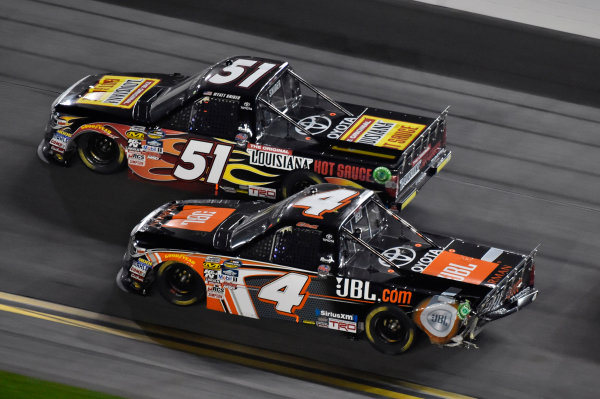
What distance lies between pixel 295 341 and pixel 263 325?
46 centimetres

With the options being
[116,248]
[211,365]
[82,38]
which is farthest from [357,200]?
[82,38]

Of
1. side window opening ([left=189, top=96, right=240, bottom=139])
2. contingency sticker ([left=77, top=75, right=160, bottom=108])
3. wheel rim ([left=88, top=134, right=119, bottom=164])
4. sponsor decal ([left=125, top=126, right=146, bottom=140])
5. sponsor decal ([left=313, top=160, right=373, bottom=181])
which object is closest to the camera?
sponsor decal ([left=313, top=160, right=373, bottom=181])

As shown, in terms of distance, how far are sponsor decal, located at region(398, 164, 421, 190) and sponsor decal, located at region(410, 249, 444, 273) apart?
198 cm

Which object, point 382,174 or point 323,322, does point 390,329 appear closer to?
point 323,322

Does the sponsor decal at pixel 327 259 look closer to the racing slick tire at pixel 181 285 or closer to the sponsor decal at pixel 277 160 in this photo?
the racing slick tire at pixel 181 285

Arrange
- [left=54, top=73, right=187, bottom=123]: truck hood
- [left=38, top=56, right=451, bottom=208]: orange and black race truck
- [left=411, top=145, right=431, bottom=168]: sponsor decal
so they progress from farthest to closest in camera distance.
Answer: [left=54, top=73, right=187, bottom=123]: truck hood < [left=411, top=145, right=431, bottom=168]: sponsor decal < [left=38, top=56, right=451, bottom=208]: orange and black race truck

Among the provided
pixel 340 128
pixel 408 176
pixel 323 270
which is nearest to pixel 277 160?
pixel 340 128

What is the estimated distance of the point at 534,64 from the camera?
1912cm

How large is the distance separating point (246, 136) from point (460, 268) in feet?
13.1

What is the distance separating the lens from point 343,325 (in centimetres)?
1180

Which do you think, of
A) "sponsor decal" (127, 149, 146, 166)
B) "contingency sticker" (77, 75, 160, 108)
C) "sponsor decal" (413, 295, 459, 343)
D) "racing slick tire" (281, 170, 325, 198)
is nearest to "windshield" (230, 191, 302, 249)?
Answer: "racing slick tire" (281, 170, 325, 198)

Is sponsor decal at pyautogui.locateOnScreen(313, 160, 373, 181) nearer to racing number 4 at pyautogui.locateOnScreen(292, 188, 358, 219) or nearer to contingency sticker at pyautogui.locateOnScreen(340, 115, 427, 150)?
contingency sticker at pyautogui.locateOnScreen(340, 115, 427, 150)

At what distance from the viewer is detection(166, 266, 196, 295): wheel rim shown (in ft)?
41.1

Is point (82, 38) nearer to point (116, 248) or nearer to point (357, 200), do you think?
point (116, 248)
